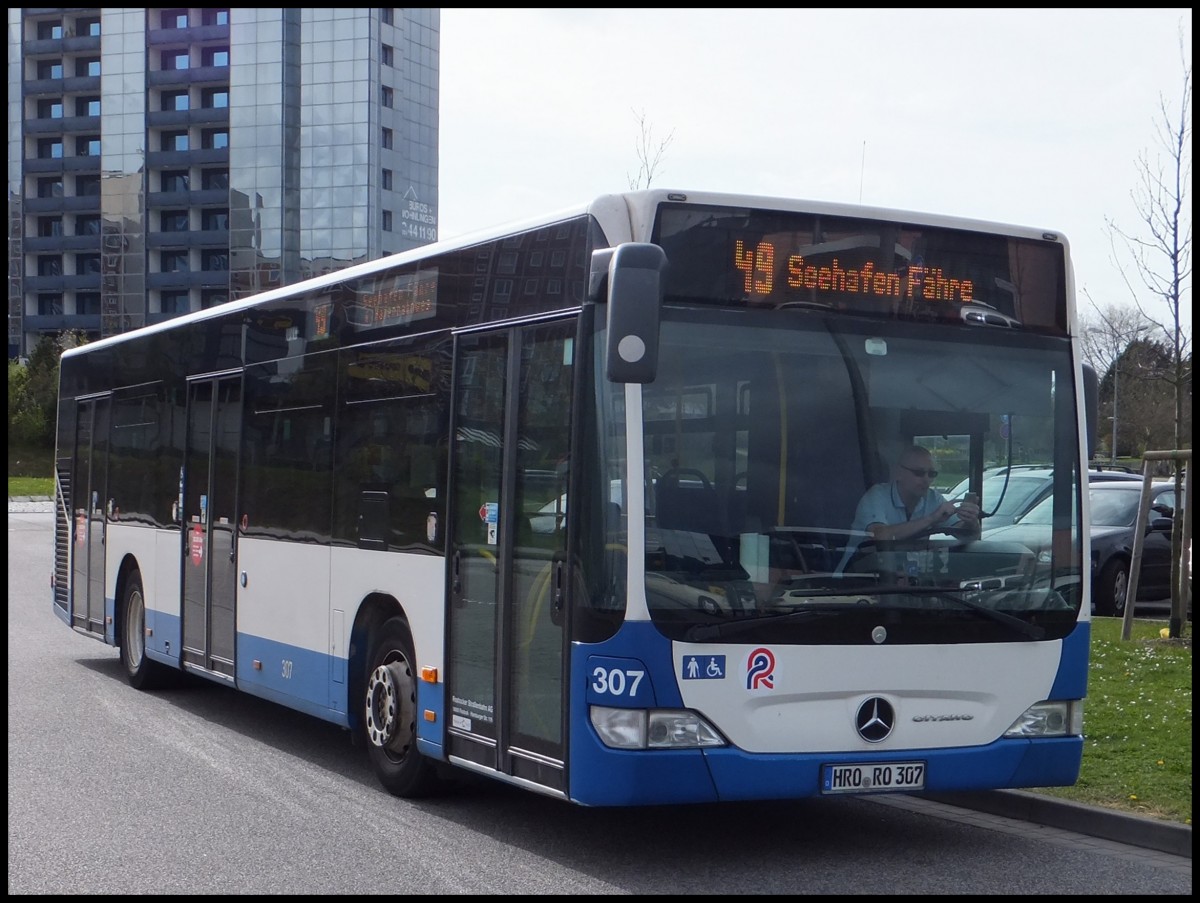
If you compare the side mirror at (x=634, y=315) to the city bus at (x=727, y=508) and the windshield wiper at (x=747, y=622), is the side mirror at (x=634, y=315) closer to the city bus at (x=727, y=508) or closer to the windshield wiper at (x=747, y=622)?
the city bus at (x=727, y=508)

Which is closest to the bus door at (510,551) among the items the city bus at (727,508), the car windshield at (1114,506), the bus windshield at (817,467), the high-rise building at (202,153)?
the city bus at (727,508)

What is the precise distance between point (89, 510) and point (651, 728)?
32.2 ft

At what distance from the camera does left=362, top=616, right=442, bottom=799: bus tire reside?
8.43 meters

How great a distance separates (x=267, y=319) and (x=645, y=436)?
4.89 meters

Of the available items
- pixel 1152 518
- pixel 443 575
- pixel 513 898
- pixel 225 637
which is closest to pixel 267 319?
pixel 225 637

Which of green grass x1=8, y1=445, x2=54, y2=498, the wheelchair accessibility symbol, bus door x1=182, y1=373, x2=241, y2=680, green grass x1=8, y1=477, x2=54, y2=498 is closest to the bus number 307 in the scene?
the wheelchair accessibility symbol

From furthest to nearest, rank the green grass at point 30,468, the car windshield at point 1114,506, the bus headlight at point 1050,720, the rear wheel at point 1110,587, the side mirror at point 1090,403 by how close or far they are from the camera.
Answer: the green grass at point 30,468, the car windshield at point 1114,506, the rear wheel at point 1110,587, the side mirror at point 1090,403, the bus headlight at point 1050,720

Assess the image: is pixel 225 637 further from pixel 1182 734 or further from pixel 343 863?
pixel 1182 734

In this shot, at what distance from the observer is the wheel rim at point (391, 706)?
27.9 feet

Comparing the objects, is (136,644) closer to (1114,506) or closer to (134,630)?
(134,630)

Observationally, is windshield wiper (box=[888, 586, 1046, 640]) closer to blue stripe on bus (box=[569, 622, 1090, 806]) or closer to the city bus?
the city bus

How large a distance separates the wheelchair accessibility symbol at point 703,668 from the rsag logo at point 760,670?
0.40 ft

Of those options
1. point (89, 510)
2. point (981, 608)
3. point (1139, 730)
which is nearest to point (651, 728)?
point (981, 608)

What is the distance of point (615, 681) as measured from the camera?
6637mm
